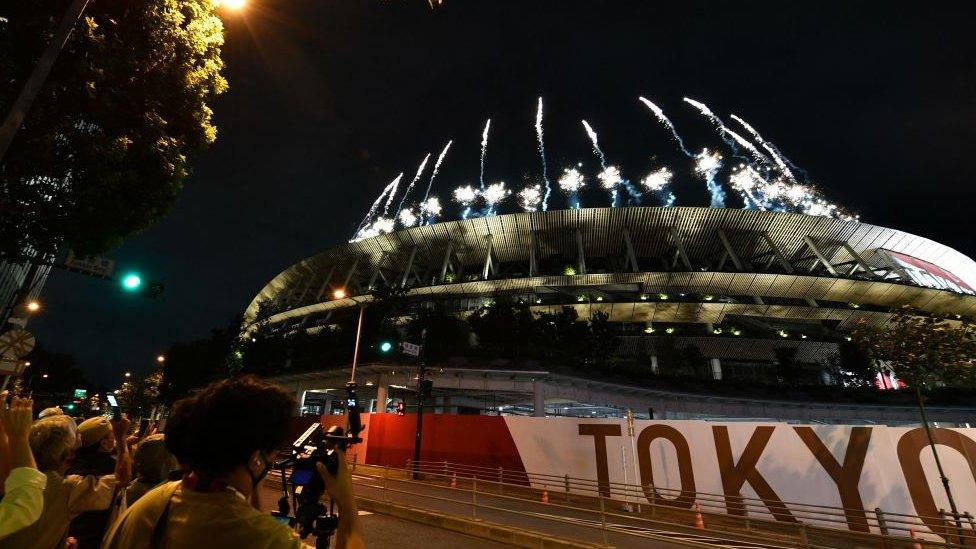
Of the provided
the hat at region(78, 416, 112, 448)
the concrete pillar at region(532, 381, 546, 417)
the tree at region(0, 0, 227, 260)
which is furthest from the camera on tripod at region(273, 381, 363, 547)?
the concrete pillar at region(532, 381, 546, 417)

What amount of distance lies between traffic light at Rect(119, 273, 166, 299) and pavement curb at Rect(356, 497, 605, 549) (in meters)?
7.57

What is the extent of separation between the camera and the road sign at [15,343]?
298 inches

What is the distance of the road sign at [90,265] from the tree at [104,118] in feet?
0.69

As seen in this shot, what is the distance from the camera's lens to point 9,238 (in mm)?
8555

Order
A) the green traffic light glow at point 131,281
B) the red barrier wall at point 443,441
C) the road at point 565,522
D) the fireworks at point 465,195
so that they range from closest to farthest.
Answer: the road at point 565,522 < the green traffic light glow at point 131,281 < the red barrier wall at point 443,441 < the fireworks at point 465,195

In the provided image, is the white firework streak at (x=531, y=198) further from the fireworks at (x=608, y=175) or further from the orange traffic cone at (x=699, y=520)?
the orange traffic cone at (x=699, y=520)

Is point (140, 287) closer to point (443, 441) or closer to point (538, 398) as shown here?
point (443, 441)

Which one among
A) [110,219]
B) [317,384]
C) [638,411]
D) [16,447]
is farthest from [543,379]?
[16,447]

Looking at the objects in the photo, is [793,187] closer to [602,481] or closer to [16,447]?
[602,481]

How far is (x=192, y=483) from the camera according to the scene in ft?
4.92

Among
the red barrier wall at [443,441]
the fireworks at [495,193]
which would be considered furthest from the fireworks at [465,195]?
the red barrier wall at [443,441]

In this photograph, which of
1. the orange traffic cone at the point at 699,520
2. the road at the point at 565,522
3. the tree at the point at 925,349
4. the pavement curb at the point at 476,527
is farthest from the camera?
the tree at the point at 925,349

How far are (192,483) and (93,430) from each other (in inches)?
139

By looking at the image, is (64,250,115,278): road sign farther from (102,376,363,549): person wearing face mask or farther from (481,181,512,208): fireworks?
(481,181,512,208): fireworks
